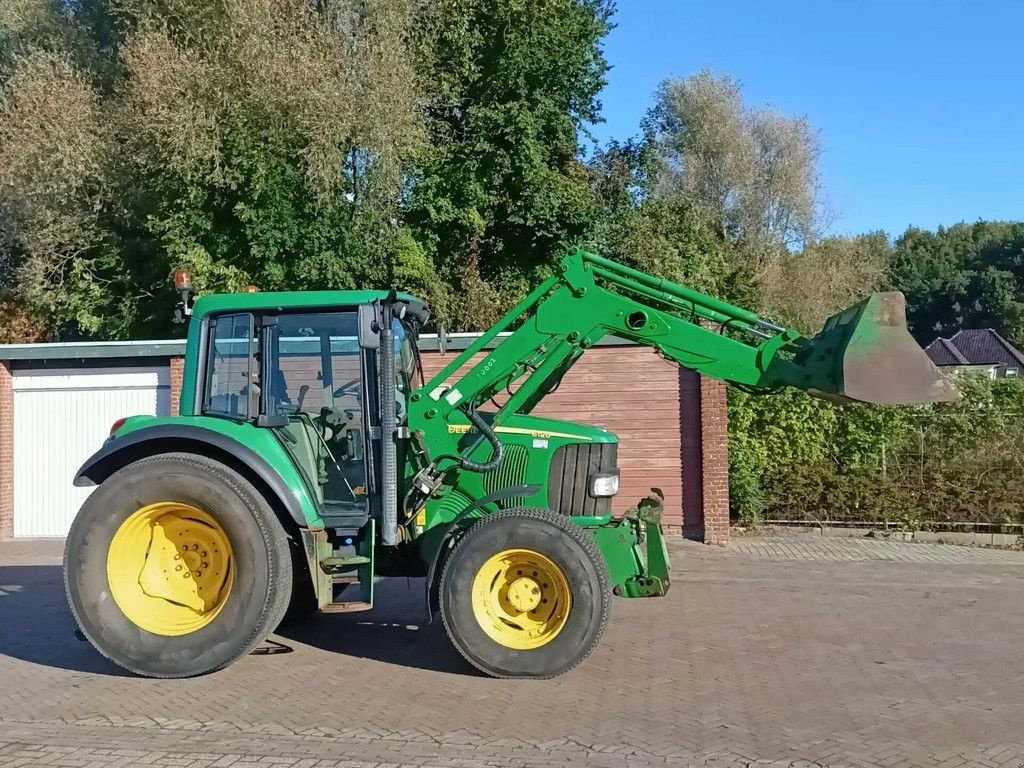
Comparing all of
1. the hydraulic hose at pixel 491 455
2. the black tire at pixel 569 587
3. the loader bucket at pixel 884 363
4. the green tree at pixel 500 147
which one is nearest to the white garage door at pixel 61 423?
the green tree at pixel 500 147

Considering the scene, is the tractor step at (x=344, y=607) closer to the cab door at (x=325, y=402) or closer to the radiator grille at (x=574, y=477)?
the cab door at (x=325, y=402)

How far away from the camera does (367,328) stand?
629cm

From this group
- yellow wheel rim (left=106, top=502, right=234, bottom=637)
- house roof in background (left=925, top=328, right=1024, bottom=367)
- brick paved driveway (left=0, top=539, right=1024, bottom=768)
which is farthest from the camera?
house roof in background (left=925, top=328, right=1024, bottom=367)

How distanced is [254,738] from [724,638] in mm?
3842

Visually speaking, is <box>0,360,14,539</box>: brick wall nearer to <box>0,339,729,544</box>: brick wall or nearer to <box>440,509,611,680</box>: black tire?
<box>0,339,729,544</box>: brick wall

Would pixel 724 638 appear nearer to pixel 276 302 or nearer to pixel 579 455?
pixel 579 455

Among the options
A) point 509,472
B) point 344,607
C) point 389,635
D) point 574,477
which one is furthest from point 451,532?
point 389,635

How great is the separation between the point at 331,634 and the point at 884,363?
4762mm

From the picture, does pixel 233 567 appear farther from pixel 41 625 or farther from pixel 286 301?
pixel 41 625

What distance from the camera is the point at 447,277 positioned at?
64.2 ft

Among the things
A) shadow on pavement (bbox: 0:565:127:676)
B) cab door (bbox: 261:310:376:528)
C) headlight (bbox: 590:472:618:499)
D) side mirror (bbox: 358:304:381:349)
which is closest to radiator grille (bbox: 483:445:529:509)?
headlight (bbox: 590:472:618:499)

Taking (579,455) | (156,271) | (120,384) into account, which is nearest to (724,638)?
(579,455)

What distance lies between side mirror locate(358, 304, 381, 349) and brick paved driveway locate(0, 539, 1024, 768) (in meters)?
2.26

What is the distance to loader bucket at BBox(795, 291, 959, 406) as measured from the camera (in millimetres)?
6051
